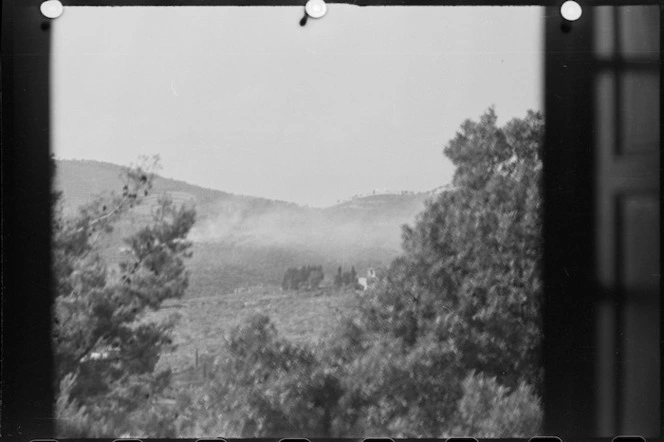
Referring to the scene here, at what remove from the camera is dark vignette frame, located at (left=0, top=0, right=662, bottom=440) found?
4379 millimetres

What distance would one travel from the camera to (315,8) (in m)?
4.41

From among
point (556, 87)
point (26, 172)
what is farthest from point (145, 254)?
point (556, 87)

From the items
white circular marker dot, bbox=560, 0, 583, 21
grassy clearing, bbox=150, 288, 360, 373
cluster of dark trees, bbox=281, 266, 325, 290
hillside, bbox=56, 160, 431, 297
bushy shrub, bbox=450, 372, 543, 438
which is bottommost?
bushy shrub, bbox=450, 372, 543, 438

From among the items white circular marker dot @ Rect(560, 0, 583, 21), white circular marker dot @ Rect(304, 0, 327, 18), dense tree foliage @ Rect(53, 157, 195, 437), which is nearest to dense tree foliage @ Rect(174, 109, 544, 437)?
dense tree foliage @ Rect(53, 157, 195, 437)

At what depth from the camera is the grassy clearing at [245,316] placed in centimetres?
446

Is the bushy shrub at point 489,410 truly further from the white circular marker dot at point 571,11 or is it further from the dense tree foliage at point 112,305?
the white circular marker dot at point 571,11

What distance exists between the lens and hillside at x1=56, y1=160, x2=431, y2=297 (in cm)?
445

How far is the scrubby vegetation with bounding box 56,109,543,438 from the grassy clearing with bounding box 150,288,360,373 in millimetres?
35

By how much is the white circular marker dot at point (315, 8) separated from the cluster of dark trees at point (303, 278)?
1.09m

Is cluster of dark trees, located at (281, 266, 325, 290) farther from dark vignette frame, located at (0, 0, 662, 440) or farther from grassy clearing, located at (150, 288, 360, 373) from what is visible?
dark vignette frame, located at (0, 0, 662, 440)

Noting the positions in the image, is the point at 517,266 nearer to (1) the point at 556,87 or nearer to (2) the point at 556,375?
(2) the point at 556,375

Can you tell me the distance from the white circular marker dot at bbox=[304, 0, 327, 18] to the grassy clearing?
1.19 m

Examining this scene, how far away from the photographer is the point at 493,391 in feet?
14.6

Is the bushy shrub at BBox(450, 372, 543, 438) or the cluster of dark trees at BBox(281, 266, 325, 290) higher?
the cluster of dark trees at BBox(281, 266, 325, 290)
